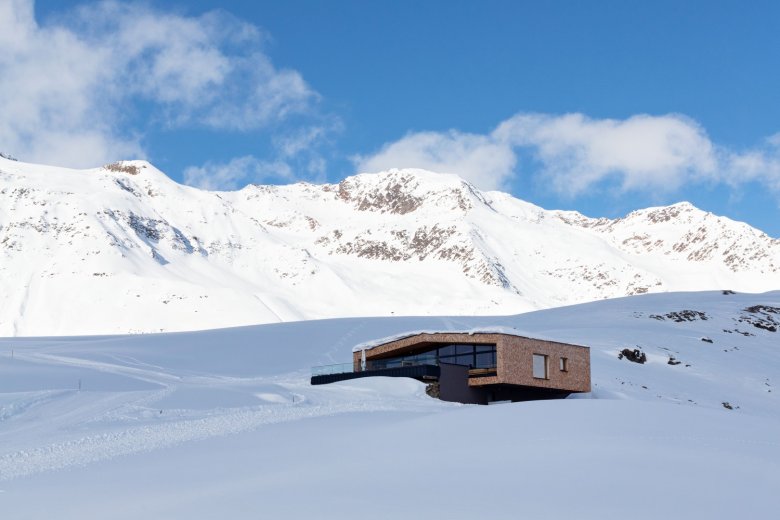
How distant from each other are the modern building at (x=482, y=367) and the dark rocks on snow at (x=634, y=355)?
12.6 meters

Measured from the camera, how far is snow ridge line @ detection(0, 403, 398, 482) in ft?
62.4

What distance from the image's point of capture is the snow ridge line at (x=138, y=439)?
62.4 feet

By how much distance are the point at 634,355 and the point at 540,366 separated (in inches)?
658

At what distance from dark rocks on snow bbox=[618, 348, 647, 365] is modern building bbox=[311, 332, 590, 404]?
12.6 meters

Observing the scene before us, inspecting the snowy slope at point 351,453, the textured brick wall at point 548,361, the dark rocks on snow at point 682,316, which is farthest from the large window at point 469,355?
the dark rocks on snow at point 682,316

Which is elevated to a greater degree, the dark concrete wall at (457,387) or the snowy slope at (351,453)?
the dark concrete wall at (457,387)

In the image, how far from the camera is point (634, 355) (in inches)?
2306

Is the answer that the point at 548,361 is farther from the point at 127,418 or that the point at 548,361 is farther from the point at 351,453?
the point at 351,453

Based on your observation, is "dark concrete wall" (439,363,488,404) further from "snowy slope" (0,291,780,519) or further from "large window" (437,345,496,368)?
"snowy slope" (0,291,780,519)

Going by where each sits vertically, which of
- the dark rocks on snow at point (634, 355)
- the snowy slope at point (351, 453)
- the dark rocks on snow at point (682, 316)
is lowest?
the snowy slope at point (351, 453)

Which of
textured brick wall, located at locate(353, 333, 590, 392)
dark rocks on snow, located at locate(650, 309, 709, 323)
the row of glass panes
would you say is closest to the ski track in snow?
textured brick wall, located at locate(353, 333, 590, 392)

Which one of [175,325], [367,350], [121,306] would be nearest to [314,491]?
[367,350]

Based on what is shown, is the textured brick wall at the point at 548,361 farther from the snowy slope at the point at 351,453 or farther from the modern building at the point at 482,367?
the snowy slope at the point at 351,453

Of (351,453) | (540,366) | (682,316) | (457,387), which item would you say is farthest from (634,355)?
(351,453)
